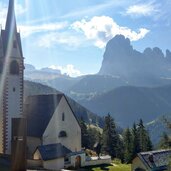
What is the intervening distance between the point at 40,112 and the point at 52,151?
626 cm

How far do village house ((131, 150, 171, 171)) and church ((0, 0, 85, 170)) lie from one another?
22.8 feet

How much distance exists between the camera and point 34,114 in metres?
45.5

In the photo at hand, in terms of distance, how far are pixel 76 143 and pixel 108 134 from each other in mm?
37271

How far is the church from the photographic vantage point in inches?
1585

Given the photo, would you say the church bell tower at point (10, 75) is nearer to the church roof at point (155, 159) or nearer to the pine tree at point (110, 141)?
the church roof at point (155, 159)

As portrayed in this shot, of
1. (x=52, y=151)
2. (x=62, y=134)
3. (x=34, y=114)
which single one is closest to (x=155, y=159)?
(x=62, y=134)

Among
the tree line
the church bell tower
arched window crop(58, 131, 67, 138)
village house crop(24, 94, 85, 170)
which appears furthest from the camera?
the tree line

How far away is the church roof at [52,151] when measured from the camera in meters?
39.5

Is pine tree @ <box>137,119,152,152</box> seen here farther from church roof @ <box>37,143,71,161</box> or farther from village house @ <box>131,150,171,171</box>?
church roof @ <box>37,143,71,161</box>

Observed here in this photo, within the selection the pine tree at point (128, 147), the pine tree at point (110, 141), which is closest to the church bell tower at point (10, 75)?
the pine tree at point (128, 147)

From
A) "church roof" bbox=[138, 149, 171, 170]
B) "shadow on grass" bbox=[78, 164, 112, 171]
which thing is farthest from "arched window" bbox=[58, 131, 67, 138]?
"church roof" bbox=[138, 149, 171, 170]

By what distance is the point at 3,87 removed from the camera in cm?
4122

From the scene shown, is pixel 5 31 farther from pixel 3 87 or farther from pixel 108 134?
pixel 108 134

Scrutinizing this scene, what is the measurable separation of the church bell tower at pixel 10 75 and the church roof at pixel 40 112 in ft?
6.22
